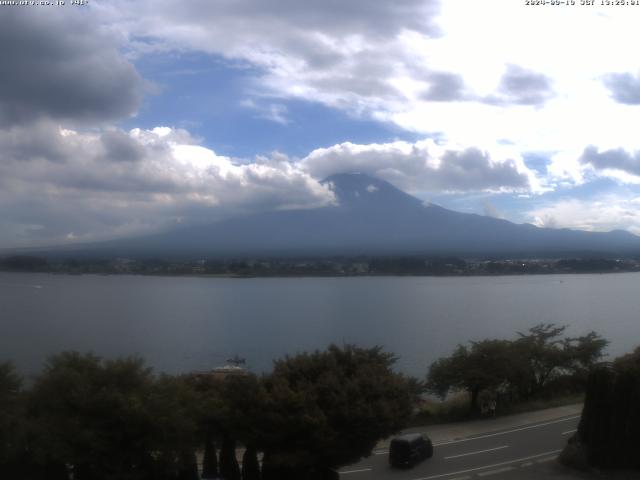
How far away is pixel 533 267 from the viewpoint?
106 metres

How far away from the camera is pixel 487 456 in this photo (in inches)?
470

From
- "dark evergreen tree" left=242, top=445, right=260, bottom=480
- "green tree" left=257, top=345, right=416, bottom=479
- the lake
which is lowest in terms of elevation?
the lake

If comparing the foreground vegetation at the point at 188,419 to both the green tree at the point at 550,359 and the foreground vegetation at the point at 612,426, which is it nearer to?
the foreground vegetation at the point at 612,426

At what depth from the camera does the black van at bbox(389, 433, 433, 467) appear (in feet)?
36.7

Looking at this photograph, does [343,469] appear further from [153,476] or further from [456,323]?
[456,323]

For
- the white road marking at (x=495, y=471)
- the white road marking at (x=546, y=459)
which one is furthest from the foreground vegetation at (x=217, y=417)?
the white road marking at (x=495, y=471)

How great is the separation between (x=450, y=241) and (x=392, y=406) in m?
162

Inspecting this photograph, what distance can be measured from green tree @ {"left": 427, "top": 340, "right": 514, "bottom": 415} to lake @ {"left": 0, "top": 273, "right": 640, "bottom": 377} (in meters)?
8.68

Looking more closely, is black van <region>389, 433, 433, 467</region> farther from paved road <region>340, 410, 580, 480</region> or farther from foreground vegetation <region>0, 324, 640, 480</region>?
foreground vegetation <region>0, 324, 640, 480</region>

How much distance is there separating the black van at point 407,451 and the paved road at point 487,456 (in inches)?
4.7

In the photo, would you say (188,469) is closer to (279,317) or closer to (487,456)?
(487,456)

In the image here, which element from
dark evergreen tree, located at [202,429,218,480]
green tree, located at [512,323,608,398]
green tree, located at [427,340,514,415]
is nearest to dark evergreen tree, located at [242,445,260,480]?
dark evergreen tree, located at [202,429,218,480]

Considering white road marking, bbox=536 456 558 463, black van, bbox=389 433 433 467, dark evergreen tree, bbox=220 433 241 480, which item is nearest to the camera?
dark evergreen tree, bbox=220 433 241 480

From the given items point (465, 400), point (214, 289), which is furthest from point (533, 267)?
point (465, 400)
